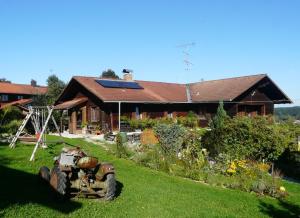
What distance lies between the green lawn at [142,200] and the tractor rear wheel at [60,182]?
0.79 feet

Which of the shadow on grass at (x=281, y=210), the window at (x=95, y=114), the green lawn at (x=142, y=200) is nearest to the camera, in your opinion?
the green lawn at (x=142, y=200)

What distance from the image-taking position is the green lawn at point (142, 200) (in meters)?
6.99

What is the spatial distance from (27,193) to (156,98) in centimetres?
2204

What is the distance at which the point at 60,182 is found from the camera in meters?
7.39

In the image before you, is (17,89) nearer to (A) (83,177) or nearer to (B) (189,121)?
(B) (189,121)

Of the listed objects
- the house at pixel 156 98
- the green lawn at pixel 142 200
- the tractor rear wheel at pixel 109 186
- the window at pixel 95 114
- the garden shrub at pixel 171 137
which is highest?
the house at pixel 156 98

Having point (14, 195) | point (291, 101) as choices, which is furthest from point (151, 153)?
point (291, 101)

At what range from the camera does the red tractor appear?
7.63 metres

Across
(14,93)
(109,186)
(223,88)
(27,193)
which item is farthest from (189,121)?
(14,93)

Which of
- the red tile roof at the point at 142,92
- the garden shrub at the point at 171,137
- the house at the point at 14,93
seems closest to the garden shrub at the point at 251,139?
the garden shrub at the point at 171,137

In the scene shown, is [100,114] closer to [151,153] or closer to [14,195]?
[151,153]

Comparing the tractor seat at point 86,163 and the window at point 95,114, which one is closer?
the tractor seat at point 86,163

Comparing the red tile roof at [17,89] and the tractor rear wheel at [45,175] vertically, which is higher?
the red tile roof at [17,89]

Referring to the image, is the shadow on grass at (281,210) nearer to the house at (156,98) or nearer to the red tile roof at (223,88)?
the house at (156,98)
